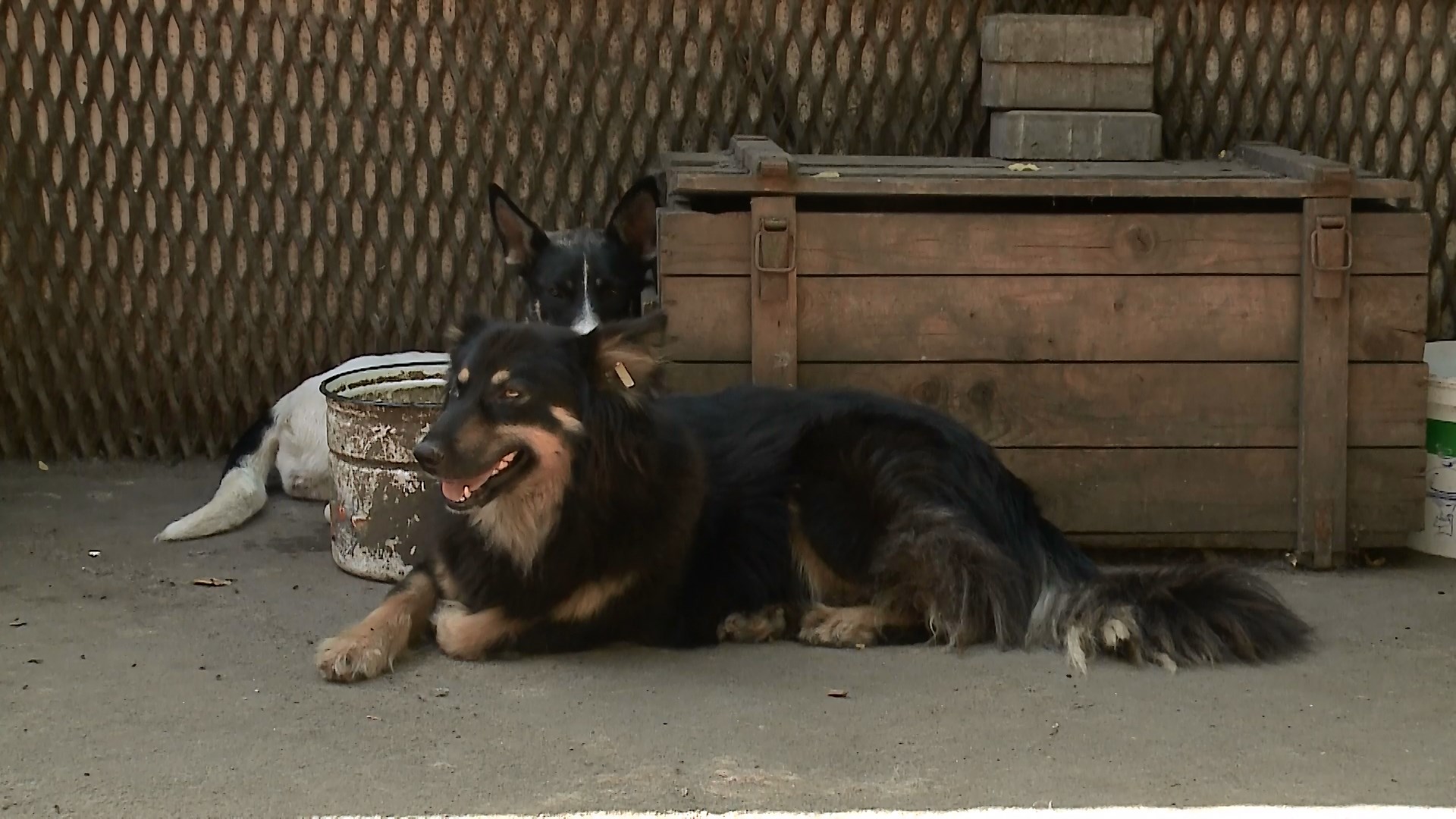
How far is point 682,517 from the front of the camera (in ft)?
11.4

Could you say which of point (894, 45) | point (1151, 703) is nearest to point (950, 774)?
point (1151, 703)

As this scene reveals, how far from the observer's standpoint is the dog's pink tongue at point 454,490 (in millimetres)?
3236

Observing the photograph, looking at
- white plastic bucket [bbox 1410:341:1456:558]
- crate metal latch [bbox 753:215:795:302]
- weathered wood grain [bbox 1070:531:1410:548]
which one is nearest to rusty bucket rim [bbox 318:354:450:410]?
crate metal latch [bbox 753:215:795:302]

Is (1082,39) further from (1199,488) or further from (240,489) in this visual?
(240,489)

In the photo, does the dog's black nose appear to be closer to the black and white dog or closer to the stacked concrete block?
the black and white dog

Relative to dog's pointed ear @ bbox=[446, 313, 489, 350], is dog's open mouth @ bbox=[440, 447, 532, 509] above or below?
below

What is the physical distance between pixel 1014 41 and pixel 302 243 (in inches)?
101

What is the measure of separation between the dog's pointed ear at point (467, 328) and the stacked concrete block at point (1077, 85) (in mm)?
2218

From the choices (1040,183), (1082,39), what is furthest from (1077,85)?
(1040,183)

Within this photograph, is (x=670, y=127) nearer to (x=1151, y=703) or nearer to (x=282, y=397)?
(x=282, y=397)

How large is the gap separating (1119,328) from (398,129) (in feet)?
8.63

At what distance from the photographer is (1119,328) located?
4219 mm

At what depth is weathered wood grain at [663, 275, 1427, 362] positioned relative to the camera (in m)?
4.20

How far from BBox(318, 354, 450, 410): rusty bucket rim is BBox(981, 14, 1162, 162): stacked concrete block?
2028mm
